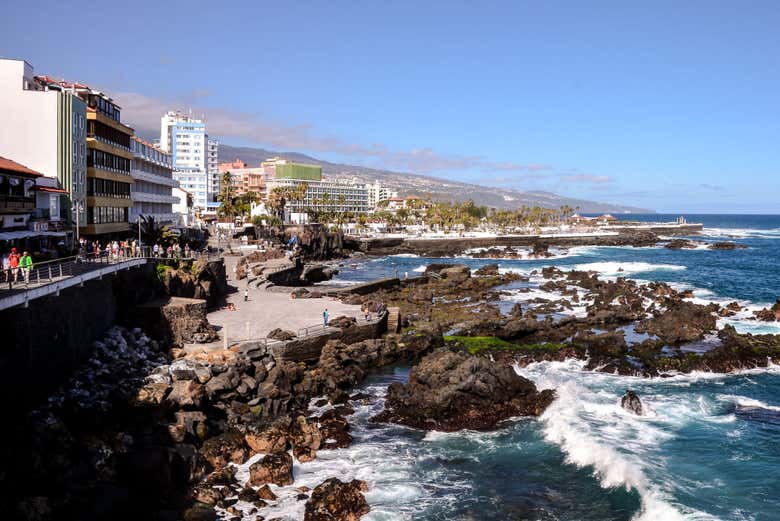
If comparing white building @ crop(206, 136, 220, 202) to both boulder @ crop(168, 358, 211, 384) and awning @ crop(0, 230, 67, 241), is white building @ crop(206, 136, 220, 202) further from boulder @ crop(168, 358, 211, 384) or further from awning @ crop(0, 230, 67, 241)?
boulder @ crop(168, 358, 211, 384)

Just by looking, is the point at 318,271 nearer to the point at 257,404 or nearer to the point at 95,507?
the point at 257,404

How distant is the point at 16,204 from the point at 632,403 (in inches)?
1137

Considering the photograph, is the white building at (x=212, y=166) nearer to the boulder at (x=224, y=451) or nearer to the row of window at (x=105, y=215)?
the row of window at (x=105, y=215)

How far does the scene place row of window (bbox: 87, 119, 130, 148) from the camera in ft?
127

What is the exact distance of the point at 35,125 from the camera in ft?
113

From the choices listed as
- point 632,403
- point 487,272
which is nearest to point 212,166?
point 487,272

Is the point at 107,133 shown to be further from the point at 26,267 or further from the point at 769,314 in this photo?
the point at 769,314

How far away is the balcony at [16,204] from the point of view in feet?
89.9

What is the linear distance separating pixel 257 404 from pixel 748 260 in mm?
94834

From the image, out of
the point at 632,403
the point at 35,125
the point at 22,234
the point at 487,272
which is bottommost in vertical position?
the point at 632,403

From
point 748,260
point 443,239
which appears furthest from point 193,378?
point 443,239

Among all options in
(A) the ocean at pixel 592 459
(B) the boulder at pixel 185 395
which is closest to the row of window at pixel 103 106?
(B) the boulder at pixel 185 395

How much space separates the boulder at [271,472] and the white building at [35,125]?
75.4 ft

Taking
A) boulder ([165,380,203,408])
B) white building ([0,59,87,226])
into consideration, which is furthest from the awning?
boulder ([165,380,203,408])
